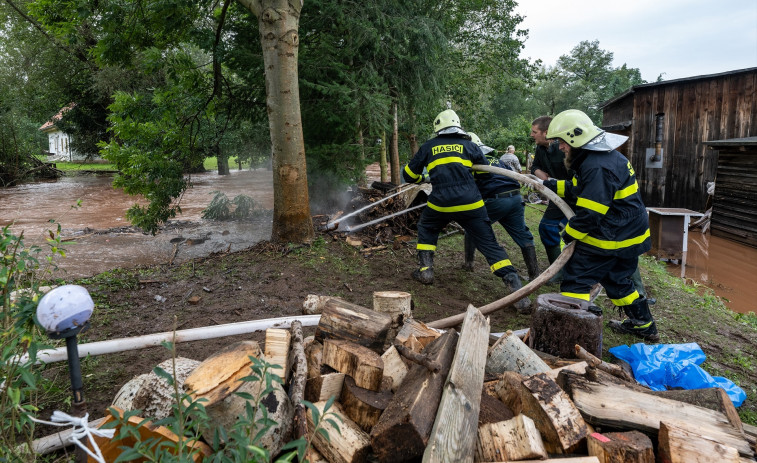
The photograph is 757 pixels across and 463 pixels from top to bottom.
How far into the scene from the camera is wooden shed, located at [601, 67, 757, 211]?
14.8 m

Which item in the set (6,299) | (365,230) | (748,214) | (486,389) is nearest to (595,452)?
(486,389)

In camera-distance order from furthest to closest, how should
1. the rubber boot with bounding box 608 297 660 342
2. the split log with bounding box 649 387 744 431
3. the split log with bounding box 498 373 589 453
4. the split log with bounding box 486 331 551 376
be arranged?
the rubber boot with bounding box 608 297 660 342 < the split log with bounding box 486 331 551 376 < the split log with bounding box 649 387 744 431 < the split log with bounding box 498 373 589 453

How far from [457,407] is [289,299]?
300cm

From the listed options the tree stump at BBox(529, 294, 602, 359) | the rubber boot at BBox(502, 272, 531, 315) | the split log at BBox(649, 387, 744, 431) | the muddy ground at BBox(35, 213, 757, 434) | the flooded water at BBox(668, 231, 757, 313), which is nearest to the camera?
the split log at BBox(649, 387, 744, 431)

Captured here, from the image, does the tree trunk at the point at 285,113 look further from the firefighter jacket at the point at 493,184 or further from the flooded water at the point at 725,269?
the flooded water at the point at 725,269

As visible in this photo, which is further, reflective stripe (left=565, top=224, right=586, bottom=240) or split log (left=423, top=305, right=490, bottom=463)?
reflective stripe (left=565, top=224, right=586, bottom=240)

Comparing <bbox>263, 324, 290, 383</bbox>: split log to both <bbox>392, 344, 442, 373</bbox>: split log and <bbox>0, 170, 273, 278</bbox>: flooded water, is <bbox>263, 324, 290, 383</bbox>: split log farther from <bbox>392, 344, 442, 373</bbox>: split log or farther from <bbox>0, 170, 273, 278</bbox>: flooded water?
<bbox>0, 170, 273, 278</bbox>: flooded water

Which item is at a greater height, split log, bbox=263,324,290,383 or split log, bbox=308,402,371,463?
split log, bbox=263,324,290,383

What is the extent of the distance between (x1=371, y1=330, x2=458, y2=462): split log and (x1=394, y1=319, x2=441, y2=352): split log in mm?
507

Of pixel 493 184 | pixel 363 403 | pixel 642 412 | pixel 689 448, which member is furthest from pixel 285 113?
pixel 689 448

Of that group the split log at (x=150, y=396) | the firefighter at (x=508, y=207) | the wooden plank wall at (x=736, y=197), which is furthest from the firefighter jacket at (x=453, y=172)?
the wooden plank wall at (x=736, y=197)

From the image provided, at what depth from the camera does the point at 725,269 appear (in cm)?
955

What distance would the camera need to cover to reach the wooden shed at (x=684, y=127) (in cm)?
1477

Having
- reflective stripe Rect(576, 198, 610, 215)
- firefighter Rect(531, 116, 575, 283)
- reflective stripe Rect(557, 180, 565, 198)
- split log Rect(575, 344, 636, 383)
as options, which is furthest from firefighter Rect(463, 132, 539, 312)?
split log Rect(575, 344, 636, 383)
